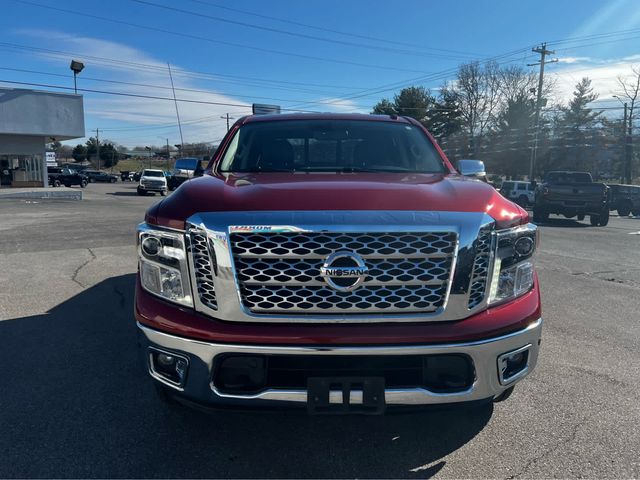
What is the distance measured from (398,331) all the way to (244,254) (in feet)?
2.59

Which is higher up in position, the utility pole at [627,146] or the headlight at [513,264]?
the utility pole at [627,146]

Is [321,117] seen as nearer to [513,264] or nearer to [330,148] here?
[330,148]

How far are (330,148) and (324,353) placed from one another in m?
2.06

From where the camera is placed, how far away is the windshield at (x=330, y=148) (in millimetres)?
3711

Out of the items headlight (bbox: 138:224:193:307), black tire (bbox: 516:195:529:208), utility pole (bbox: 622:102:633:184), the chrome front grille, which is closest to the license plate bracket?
the chrome front grille

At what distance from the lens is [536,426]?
2.98 m

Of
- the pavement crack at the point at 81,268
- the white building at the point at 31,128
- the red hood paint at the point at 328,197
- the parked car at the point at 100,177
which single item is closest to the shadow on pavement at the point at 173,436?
the red hood paint at the point at 328,197

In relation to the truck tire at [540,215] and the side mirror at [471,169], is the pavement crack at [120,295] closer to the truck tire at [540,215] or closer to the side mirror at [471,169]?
the side mirror at [471,169]

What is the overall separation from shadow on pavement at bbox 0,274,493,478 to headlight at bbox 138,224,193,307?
641mm

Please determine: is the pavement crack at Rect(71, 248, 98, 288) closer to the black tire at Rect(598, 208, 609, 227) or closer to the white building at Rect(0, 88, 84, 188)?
the black tire at Rect(598, 208, 609, 227)

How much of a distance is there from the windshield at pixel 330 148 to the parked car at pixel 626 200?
86.8 ft

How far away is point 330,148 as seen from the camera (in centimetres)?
392

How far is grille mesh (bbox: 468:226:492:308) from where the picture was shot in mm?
2398

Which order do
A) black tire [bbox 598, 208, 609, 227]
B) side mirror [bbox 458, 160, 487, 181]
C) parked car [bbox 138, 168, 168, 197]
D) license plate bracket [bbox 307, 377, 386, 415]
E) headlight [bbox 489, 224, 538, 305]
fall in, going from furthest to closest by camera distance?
parked car [bbox 138, 168, 168, 197] < black tire [bbox 598, 208, 609, 227] < side mirror [bbox 458, 160, 487, 181] < headlight [bbox 489, 224, 538, 305] < license plate bracket [bbox 307, 377, 386, 415]
